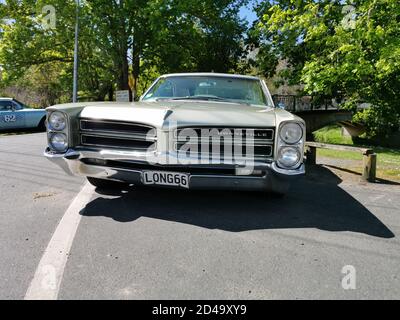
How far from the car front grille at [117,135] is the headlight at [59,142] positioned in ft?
0.57

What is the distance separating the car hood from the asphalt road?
3.23 feet

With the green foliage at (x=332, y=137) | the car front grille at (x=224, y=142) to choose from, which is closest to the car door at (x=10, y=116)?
the car front grille at (x=224, y=142)

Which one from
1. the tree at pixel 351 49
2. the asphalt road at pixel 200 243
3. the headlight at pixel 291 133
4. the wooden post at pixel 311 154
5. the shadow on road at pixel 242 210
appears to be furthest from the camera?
the tree at pixel 351 49

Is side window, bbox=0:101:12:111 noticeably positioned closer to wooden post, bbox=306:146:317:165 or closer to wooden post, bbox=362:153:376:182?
wooden post, bbox=306:146:317:165

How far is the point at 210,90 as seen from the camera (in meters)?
5.17

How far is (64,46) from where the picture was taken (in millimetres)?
23266

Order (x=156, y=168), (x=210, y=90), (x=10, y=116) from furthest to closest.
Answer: (x=10, y=116), (x=210, y=90), (x=156, y=168)

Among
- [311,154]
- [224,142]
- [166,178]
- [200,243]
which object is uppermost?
[224,142]

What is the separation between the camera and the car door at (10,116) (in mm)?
14688

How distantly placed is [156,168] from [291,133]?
1.38m

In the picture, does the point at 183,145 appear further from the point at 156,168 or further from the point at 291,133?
the point at 291,133

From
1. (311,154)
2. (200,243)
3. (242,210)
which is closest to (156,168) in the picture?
(200,243)

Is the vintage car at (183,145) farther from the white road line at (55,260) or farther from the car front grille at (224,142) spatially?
the white road line at (55,260)

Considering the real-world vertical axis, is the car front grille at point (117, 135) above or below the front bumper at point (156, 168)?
above
